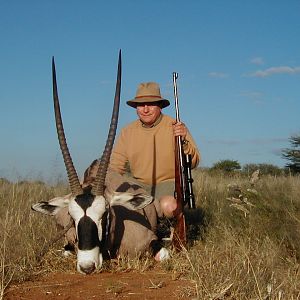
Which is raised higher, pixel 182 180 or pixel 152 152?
pixel 152 152

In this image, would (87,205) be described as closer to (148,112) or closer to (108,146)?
(108,146)

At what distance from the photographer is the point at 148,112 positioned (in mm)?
6203

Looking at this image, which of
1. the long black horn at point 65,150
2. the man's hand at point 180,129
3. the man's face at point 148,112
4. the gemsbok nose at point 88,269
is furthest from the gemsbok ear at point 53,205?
the man's face at point 148,112

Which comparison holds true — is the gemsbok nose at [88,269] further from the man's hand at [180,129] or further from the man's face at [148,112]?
the man's face at [148,112]

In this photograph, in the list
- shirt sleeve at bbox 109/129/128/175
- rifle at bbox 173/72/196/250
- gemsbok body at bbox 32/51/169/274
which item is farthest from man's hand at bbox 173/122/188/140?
shirt sleeve at bbox 109/129/128/175

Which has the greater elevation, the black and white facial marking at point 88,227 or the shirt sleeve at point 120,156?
the shirt sleeve at point 120,156

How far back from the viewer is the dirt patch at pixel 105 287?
362 cm

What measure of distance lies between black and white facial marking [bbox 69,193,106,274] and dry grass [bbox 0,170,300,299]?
0.36m

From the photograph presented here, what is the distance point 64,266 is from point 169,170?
6.38 feet

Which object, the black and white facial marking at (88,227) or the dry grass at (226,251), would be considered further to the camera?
the black and white facial marking at (88,227)

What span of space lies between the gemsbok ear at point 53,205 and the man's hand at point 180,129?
1.42m

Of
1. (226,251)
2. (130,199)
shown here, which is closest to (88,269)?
(130,199)

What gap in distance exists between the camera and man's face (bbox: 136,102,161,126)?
20.3 ft

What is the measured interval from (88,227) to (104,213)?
0.80 feet
